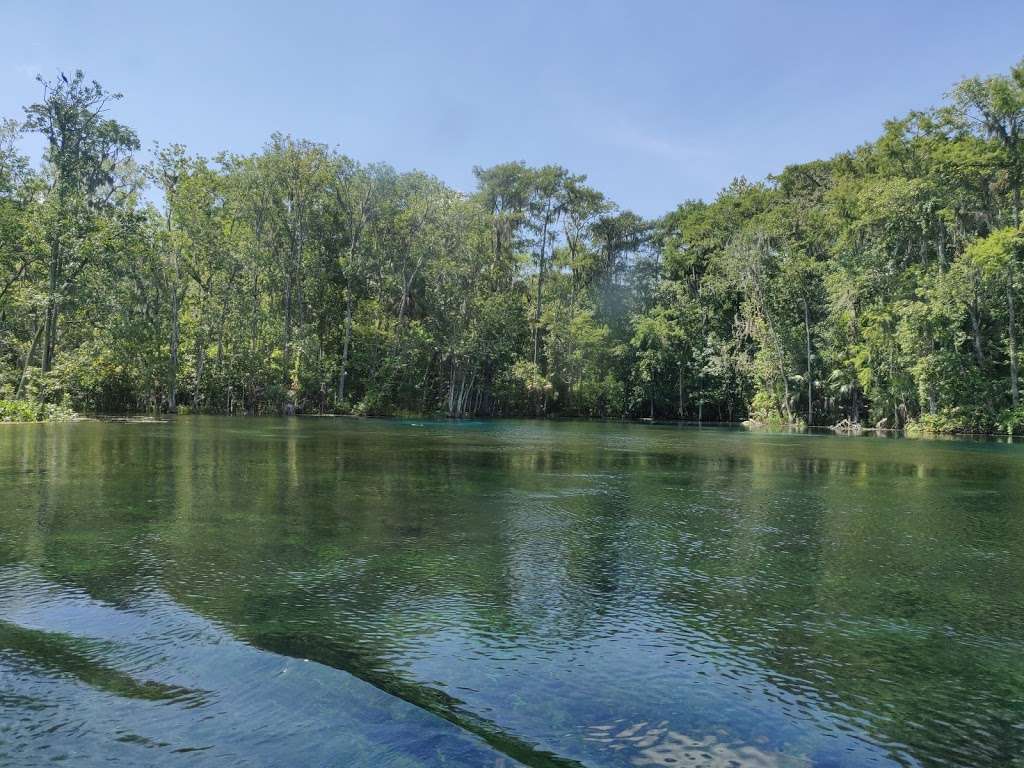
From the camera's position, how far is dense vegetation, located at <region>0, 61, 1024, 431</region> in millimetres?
31922

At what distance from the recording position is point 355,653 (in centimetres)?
414

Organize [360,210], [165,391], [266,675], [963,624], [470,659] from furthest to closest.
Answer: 1. [360,210]
2. [165,391]
3. [963,624]
4. [470,659]
5. [266,675]

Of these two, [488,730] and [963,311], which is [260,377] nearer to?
[963,311]

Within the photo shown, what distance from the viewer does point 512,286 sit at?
55.3m

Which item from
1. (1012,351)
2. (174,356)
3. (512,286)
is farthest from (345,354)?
(1012,351)

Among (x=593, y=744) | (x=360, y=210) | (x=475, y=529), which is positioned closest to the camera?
(x=593, y=744)

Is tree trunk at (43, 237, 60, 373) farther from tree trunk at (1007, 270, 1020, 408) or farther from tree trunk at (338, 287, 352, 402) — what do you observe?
Answer: tree trunk at (1007, 270, 1020, 408)

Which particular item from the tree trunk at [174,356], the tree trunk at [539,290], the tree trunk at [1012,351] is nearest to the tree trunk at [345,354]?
the tree trunk at [174,356]

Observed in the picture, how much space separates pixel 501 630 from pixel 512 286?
51.5m

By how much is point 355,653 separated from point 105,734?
1.37 m

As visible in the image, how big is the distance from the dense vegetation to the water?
27.1m

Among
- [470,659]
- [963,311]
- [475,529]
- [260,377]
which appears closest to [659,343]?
A: [963,311]

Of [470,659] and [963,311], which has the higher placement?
[963,311]

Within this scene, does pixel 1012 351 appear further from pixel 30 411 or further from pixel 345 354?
pixel 30 411
